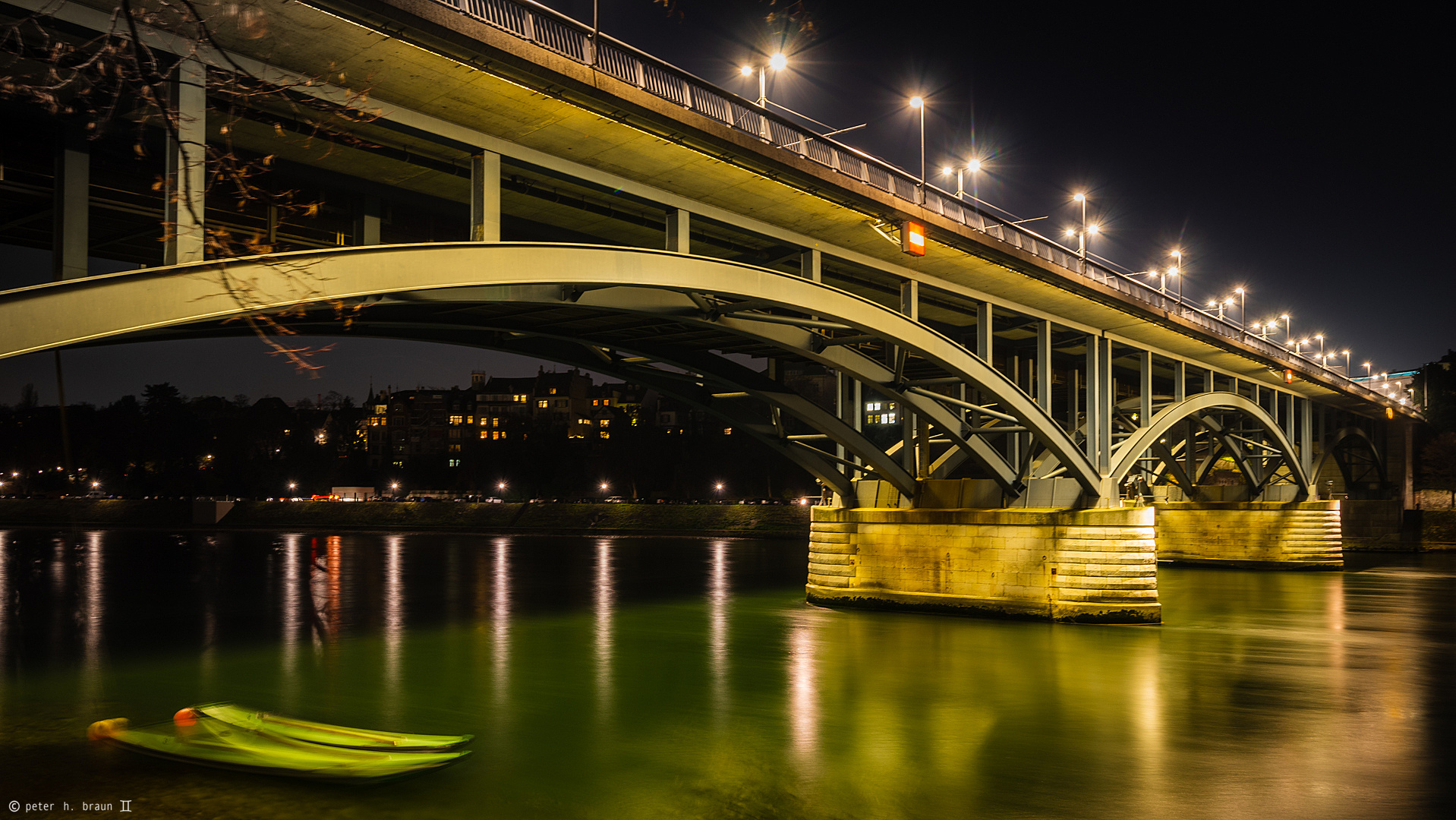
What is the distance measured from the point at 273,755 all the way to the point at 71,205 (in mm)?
5703

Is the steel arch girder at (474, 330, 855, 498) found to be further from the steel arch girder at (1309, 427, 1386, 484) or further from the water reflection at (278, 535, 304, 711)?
the steel arch girder at (1309, 427, 1386, 484)

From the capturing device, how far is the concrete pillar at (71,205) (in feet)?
28.8

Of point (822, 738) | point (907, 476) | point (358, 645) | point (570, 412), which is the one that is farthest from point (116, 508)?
point (822, 738)

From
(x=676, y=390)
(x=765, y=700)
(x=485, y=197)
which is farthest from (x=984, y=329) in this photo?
(x=485, y=197)

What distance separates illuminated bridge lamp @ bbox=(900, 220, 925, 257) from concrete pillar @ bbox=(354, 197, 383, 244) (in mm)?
8546

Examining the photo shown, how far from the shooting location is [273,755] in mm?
10070

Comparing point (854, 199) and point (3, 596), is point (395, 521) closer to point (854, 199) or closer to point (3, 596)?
point (3, 596)

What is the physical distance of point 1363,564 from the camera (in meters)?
46.3

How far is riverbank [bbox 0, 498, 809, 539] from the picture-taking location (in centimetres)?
6781

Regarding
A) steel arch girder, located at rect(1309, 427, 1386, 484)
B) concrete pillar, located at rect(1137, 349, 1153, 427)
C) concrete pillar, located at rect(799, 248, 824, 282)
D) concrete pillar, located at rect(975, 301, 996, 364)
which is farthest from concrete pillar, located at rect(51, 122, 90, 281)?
steel arch girder, located at rect(1309, 427, 1386, 484)

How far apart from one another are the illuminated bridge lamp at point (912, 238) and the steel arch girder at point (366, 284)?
1119 millimetres

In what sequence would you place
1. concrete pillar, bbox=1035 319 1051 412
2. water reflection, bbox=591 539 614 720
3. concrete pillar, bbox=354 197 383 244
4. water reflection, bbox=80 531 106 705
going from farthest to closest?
1. concrete pillar, bbox=1035 319 1051 412
2. water reflection, bbox=80 531 106 705
3. water reflection, bbox=591 539 614 720
4. concrete pillar, bbox=354 197 383 244

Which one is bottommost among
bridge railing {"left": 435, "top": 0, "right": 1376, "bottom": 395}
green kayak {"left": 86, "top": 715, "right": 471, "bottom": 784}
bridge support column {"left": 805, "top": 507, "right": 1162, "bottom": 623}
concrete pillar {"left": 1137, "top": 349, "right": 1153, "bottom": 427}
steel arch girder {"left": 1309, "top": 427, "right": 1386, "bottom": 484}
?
green kayak {"left": 86, "top": 715, "right": 471, "bottom": 784}

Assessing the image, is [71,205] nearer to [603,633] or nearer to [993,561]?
[603,633]
